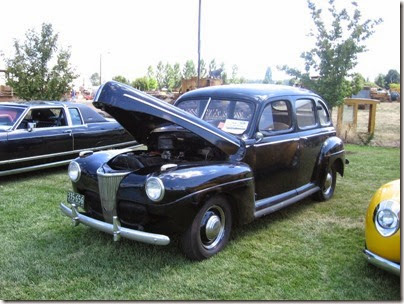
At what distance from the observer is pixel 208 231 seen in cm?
371

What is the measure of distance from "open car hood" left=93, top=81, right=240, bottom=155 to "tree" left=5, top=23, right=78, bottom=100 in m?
9.82

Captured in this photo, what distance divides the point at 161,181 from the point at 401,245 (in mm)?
1928

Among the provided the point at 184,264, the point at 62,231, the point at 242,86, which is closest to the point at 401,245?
the point at 184,264

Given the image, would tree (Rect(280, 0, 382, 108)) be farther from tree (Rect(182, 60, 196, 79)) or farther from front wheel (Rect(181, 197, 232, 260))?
tree (Rect(182, 60, 196, 79))

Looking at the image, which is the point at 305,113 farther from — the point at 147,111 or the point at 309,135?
the point at 147,111

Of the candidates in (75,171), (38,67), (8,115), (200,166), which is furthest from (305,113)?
(38,67)

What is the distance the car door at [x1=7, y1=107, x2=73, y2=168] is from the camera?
21.3ft

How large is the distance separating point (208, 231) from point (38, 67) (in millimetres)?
11139

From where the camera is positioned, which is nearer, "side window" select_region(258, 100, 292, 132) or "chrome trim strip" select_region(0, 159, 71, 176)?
"side window" select_region(258, 100, 292, 132)

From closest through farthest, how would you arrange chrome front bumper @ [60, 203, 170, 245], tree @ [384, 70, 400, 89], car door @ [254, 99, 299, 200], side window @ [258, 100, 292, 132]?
chrome front bumper @ [60, 203, 170, 245]
car door @ [254, 99, 299, 200]
side window @ [258, 100, 292, 132]
tree @ [384, 70, 400, 89]

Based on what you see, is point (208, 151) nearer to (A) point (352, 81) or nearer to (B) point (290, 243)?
(B) point (290, 243)

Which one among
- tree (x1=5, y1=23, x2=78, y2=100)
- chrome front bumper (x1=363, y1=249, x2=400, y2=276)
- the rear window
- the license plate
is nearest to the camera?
chrome front bumper (x1=363, y1=249, x2=400, y2=276)

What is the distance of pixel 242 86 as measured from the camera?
492 centimetres

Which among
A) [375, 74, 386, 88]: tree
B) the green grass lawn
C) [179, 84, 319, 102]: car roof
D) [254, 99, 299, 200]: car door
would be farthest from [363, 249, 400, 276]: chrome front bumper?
[375, 74, 386, 88]: tree
